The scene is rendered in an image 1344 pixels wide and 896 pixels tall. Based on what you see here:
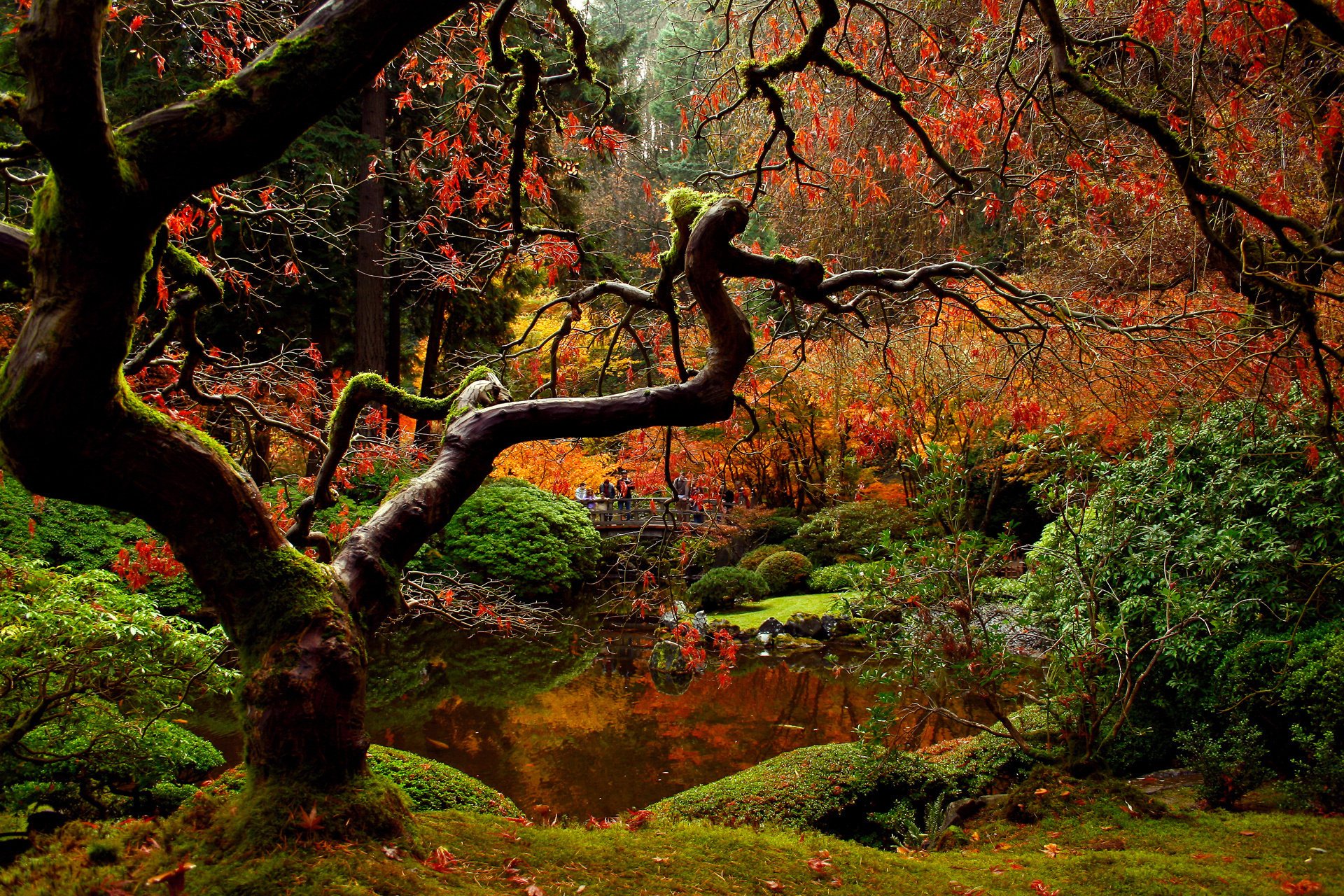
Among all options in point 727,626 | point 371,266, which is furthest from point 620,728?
point 371,266

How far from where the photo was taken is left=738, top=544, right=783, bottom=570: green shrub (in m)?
17.3

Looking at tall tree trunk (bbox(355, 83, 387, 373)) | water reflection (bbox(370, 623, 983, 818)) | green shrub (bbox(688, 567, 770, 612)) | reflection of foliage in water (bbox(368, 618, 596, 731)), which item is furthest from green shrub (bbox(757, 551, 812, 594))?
tall tree trunk (bbox(355, 83, 387, 373))

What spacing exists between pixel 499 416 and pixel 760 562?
1461 cm

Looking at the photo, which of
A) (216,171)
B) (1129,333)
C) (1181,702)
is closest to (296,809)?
(216,171)

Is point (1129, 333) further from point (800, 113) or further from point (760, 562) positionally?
point (760, 562)

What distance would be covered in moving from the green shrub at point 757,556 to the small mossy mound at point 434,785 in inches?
493

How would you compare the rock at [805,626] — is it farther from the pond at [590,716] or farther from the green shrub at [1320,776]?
the green shrub at [1320,776]

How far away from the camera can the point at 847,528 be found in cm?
1698

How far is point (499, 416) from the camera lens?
3.03 meters

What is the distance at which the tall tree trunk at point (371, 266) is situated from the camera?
11867 millimetres

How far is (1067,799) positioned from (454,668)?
29.1 ft

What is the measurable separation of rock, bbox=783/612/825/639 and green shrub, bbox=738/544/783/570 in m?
3.54

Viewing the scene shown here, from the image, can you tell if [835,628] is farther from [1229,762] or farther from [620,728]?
[1229,762]

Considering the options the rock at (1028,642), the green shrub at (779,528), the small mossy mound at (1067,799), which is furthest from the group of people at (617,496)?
the small mossy mound at (1067,799)
